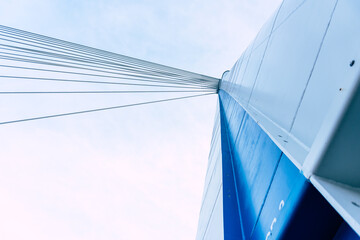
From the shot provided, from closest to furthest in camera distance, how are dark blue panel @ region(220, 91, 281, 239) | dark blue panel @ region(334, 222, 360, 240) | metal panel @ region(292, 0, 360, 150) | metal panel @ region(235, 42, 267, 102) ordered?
dark blue panel @ region(334, 222, 360, 240)
metal panel @ region(292, 0, 360, 150)
dark blue panel @ region(220, 91, 281, 239)
metal panel @ region(235, 42, 267, 102)

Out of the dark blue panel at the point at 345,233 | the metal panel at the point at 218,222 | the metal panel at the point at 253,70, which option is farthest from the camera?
the metal panel at the point at 253,70

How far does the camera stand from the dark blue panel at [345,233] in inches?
81.3

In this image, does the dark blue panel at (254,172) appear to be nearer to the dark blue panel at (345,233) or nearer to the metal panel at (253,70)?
the dark blue panel at (345,233)

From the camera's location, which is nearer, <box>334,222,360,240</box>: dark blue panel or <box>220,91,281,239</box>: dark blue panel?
<box>334,222,360,240</box>: dark blue panel

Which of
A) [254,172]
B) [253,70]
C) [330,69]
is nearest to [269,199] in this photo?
[254,172]

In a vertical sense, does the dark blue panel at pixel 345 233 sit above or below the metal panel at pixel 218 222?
above

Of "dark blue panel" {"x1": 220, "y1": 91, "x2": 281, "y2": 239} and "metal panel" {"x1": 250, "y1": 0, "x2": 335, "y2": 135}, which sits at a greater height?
"metal panel" {"x1": 250, "y1": 0, "x2": 335, "y2": 135}

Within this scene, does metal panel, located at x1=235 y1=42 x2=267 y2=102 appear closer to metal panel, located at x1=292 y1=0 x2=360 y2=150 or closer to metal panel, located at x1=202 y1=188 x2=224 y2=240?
metal panel, located at x1=202 y1=188 x2=224 y2=240

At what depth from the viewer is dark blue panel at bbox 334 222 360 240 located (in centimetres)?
206

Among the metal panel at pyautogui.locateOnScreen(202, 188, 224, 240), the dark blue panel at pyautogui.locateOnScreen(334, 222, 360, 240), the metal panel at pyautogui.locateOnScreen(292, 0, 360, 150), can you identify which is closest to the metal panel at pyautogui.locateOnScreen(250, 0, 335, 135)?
the metal panel at pyautogui.locateOnScreen(292, 0, 360, 150)

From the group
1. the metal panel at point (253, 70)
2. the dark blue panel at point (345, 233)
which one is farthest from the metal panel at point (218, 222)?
the metal panel at point (253, 70)

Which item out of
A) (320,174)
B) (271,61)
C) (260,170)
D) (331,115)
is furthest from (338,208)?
(271,61)

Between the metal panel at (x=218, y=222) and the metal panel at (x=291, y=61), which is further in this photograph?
the metal panel at (x=218, y=222)

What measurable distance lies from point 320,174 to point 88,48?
10126 mm
